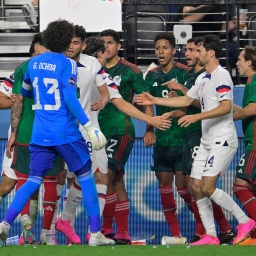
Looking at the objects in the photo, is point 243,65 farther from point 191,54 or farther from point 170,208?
point 170,208

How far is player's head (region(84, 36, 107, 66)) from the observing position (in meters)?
11.4

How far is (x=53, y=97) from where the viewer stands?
369 inches

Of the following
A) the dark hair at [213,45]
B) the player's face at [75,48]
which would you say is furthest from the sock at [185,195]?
the player's face at [75,48]

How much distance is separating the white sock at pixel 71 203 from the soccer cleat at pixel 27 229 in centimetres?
37

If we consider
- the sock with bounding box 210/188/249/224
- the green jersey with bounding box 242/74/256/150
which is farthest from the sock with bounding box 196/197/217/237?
the green jersey with bounding box 242/74/256/150

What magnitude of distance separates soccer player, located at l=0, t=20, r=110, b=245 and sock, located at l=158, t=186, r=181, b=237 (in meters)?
2.64

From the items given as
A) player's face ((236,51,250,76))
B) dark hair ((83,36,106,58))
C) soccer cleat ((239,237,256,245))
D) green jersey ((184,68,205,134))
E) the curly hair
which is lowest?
soccer cleat ((239,237,256,245))

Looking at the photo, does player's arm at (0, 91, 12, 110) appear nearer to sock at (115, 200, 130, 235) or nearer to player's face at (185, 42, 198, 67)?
sock at (115, 200, 130, 235)

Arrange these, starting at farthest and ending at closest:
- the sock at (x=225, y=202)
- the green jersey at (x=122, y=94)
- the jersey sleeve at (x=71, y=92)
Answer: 1. the green jersey at (x=122, y=94)
2. the sock at (x=225, y=202)
3. the jersey sleeve at (x=71, y=92)

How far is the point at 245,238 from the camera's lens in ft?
35.7

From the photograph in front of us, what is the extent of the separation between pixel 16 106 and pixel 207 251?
94.5 inches

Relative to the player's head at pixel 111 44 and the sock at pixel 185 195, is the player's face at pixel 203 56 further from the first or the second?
the sock at pixel 185 195

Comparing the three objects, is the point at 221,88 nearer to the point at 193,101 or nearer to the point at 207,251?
the point at 193,101

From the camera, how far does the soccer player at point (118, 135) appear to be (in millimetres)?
11508
